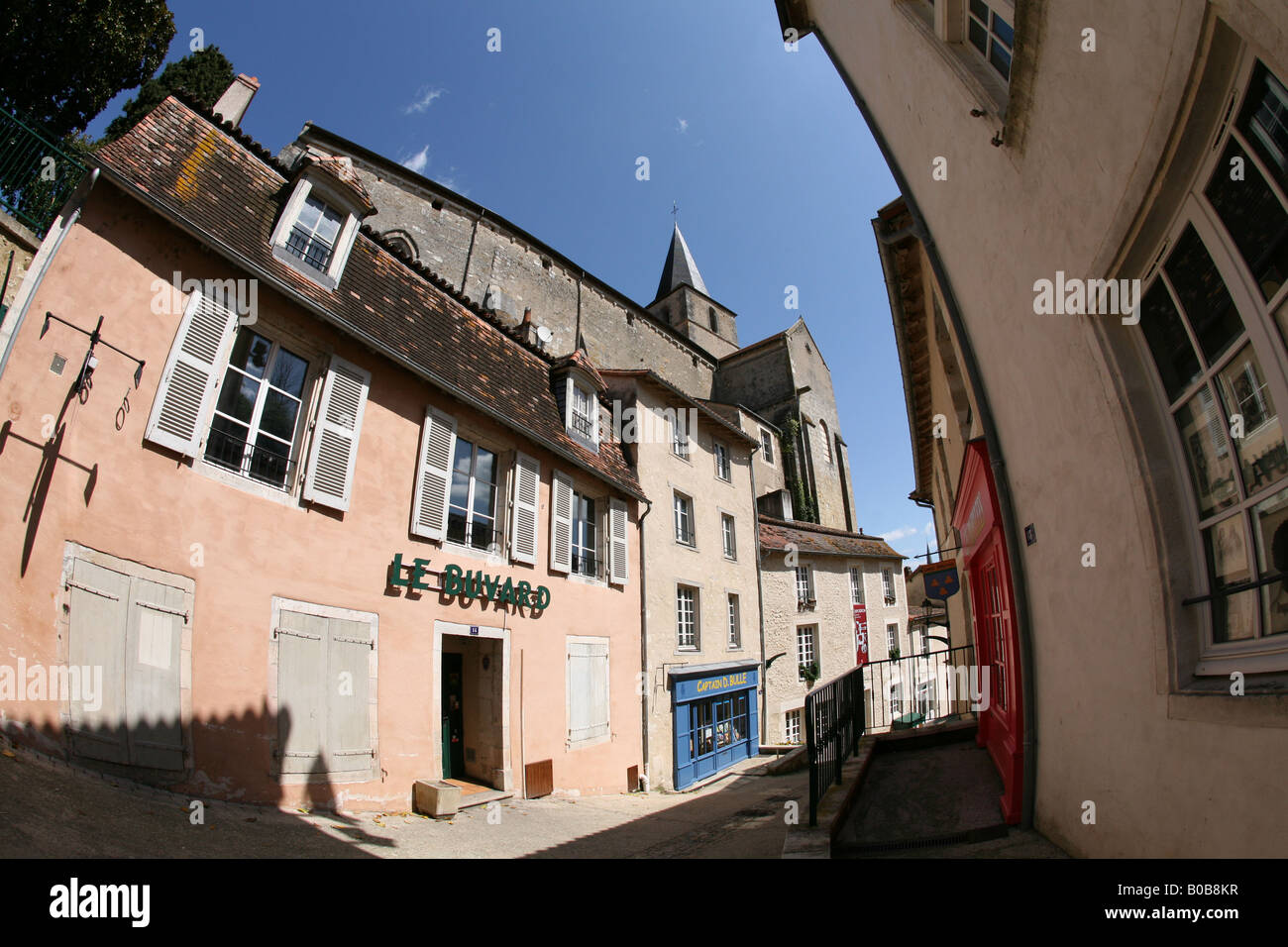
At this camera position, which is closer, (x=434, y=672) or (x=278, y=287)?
(x=278, y=287)

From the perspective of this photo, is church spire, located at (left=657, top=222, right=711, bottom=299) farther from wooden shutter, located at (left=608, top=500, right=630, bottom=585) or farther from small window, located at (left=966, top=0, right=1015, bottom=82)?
small window, located at (left=966, top=0, right=1015, bottom=82)

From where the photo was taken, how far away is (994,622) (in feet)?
21.8

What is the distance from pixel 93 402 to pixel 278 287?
2.06m

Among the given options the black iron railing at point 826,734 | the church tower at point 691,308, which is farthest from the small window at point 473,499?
the church tower at point 691,308

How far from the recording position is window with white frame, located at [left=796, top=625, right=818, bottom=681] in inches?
734

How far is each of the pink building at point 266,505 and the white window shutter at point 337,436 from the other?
0.03 m

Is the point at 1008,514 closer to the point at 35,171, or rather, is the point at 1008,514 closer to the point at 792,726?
the point at 35,171

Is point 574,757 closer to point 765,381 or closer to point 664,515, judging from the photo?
point 664,515

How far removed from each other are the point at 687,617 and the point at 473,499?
280 inches

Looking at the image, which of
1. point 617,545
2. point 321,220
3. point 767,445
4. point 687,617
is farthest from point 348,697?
point 767,445
